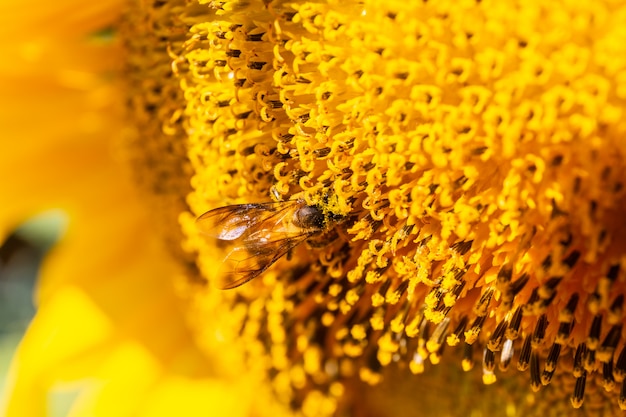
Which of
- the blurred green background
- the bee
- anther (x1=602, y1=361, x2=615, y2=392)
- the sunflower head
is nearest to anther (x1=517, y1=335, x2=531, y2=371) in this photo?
the sunflower head

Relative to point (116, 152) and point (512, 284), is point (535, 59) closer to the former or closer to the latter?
point (512, 284)

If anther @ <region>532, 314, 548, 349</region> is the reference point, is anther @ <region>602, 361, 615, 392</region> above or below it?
below

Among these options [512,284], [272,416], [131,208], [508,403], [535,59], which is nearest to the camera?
[535,59]

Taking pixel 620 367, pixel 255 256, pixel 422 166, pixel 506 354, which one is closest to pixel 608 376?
pixel 620 367

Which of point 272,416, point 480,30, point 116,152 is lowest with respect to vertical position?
point 272,416

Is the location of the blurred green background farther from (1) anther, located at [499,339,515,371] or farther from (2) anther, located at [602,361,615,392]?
(2) anther, located at [602,361,615,392]

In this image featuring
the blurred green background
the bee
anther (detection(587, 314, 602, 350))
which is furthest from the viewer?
the blurred green background

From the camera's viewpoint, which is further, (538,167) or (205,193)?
(205,193)

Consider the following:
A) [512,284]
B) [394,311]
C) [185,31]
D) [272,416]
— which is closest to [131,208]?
[272,416]
